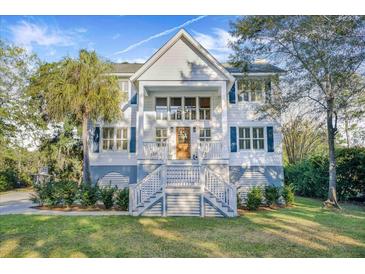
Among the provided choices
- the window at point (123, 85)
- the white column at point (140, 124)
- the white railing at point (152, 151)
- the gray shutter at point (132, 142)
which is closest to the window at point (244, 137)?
the white railing at point (152, 151)

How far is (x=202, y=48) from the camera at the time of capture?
9.16 metres

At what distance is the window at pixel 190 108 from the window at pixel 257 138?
8.94 feet

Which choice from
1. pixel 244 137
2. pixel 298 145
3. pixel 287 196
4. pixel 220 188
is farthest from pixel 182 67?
pixel 298 145

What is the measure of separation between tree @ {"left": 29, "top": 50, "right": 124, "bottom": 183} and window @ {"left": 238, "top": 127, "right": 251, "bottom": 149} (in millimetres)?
5261

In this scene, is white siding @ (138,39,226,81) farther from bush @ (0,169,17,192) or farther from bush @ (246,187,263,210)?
bush @ (0,169,17,192)

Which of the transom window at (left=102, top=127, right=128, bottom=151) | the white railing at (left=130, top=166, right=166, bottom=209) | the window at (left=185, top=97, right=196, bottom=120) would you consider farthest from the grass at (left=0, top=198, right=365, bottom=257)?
the window at (left=185, top=97, right=196, bottom=120)

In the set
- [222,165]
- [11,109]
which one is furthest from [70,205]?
[11,109]

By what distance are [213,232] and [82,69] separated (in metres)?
7.20

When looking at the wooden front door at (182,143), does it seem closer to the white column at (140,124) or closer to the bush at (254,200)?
the white column at (140,124)

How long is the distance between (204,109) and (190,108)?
61 cm

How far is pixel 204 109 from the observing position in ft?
34.5

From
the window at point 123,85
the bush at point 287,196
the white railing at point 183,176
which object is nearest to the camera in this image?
the white railing at point 183,176

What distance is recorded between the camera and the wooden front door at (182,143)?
10.1 m

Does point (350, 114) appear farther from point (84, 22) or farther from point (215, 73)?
point (84, 22)
